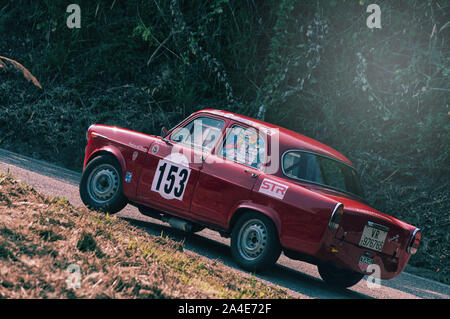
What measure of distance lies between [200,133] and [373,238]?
8.52 ft

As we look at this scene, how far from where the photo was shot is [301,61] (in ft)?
45.1

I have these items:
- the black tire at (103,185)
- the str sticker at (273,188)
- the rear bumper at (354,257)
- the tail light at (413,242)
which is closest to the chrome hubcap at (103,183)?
the black tire at (103,185)

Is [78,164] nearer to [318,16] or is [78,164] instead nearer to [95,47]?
[95,47]

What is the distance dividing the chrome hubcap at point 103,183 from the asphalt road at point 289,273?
53cm

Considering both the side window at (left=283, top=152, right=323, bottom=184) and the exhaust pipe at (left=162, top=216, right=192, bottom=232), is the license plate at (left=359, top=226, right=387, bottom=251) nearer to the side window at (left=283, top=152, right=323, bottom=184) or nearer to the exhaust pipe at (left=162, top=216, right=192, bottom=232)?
the side window at (left=283, top=152, right=323, bottom=184)

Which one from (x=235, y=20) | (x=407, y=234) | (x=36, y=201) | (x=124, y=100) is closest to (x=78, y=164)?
(x=124, y=100)

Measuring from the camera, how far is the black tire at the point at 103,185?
7.73 meters

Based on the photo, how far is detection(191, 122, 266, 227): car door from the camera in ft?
21.7

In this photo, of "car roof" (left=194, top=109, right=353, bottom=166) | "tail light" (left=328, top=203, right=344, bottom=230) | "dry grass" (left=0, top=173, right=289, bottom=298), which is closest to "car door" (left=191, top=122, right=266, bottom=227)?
"car roof" (left=194, top=109, right=353, bottom=166)

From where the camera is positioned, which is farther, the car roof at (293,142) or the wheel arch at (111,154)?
the wheel arch at (111,154)

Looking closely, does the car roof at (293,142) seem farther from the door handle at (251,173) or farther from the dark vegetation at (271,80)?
the dark vegetation at (271,80)

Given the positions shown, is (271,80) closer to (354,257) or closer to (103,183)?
(103,183)

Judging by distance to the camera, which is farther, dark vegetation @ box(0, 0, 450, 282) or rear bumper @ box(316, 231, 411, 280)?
dark vegetation @ box(0, 0, 450, 282)

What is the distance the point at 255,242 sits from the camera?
6355mm
